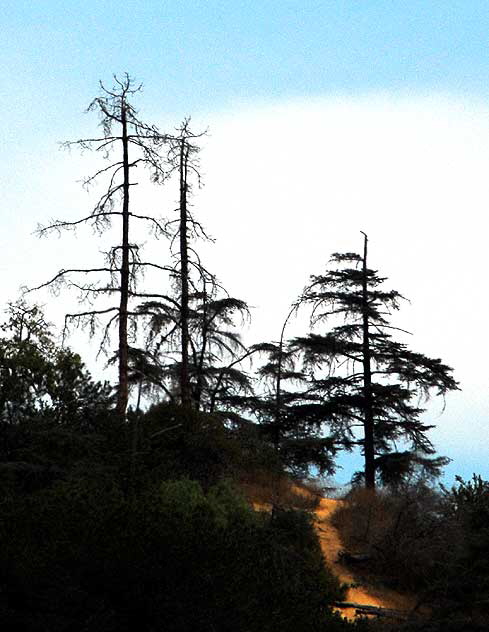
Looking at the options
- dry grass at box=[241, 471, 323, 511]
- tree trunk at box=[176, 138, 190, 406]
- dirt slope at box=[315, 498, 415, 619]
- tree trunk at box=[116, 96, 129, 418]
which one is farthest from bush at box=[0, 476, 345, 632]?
tree trunk at box=[176, 138, 190, 406]

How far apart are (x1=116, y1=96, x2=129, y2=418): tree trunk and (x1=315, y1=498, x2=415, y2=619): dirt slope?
22.0ft

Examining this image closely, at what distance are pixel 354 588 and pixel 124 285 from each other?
1069 cm

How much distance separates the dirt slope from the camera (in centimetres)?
2062

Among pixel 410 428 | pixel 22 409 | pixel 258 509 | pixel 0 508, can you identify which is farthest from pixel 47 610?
pixel 410 428

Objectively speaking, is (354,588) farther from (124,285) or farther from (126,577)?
(126,577)

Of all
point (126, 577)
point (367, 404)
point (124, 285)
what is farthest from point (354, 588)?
point (126, 577)

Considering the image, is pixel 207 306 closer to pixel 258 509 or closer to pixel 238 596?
pixel 258 509

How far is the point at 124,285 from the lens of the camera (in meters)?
24.7

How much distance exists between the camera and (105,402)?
2270cm

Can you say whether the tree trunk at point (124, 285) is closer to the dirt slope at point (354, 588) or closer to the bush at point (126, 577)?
the dirt slope at point (354, 588)

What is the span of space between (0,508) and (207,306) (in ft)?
62.2

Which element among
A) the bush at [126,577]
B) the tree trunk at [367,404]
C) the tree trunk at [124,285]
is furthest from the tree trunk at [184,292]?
the bush at [126,577]

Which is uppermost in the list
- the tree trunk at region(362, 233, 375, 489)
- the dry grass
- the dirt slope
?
the tree trunk at region(362, 233, 375, 489)

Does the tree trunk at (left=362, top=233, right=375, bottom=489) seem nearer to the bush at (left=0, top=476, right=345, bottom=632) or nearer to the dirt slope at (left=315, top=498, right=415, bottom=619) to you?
the dirt slope at (left=315, top=498, right=415, bottom=619)
